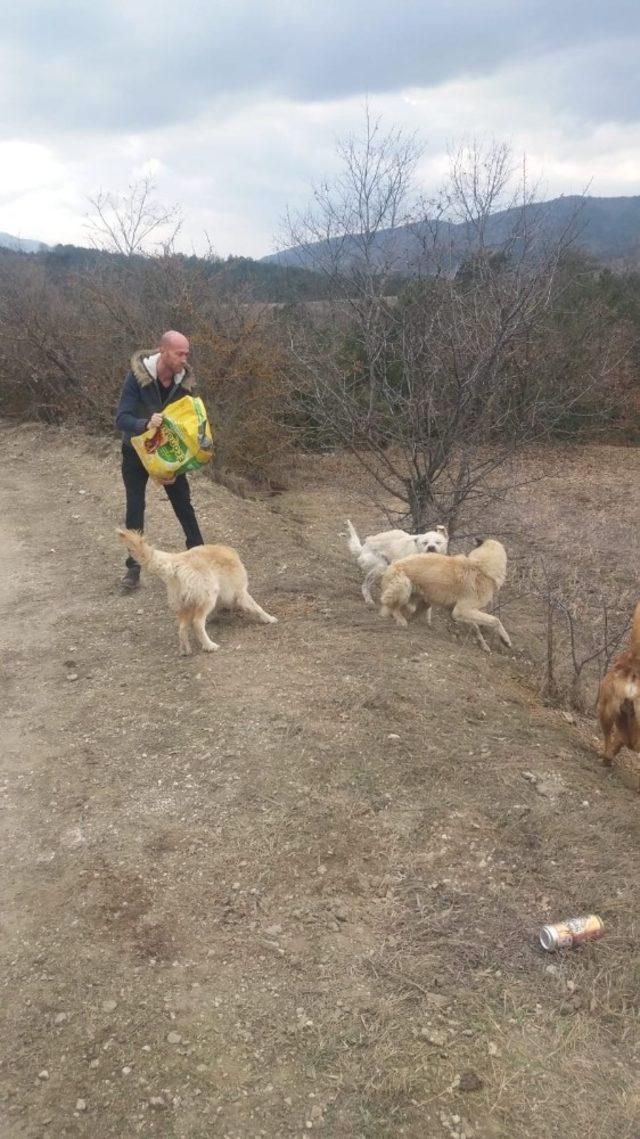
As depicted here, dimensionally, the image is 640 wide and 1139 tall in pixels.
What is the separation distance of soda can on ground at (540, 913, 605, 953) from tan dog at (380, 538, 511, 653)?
3342 millimetres

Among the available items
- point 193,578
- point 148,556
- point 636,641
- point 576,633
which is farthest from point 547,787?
point 576,633

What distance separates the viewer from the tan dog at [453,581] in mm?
6207

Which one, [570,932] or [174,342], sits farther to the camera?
[174,342]

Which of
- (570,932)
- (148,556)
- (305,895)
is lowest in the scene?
(305,895)

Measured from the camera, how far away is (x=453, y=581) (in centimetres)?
621

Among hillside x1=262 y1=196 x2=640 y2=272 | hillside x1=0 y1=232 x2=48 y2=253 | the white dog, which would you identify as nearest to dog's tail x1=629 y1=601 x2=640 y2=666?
the white dog

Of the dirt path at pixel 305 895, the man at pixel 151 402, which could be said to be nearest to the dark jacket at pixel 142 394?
the man at pixel 151 402

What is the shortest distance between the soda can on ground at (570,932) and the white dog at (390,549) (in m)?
4.01

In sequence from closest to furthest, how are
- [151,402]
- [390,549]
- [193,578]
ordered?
[193,578]
[151,402]
[390,549]

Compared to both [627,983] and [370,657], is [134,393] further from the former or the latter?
[627,983]

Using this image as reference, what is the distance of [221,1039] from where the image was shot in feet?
8.79

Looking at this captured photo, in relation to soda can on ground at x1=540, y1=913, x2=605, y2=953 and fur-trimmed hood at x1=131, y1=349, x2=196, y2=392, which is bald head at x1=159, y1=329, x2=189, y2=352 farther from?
soda can on ground at x1=540, y1=913, x2=605, y2=953

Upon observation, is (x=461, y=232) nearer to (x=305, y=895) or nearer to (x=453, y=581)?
(x=453, y=581)

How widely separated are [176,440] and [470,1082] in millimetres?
4708
